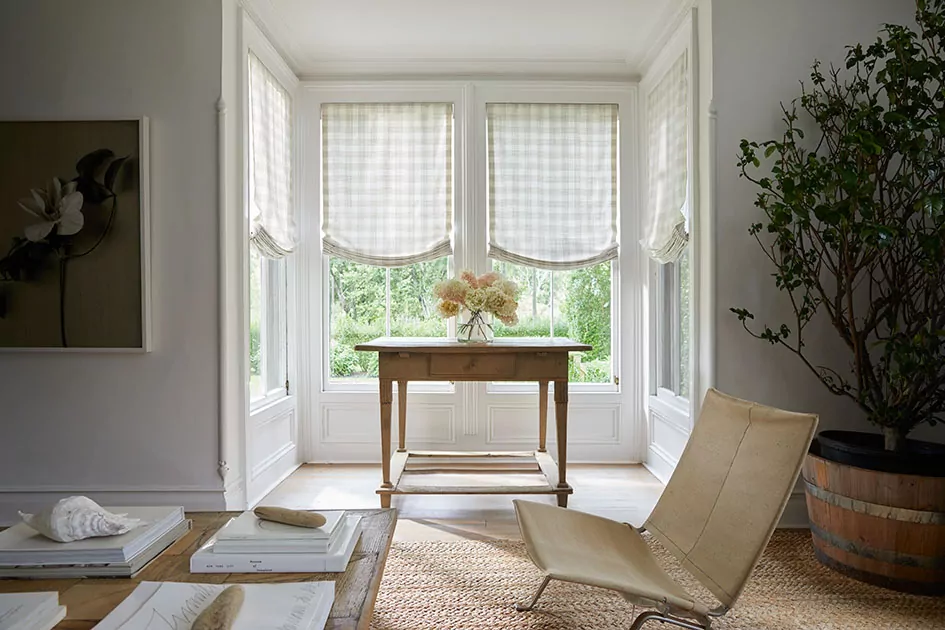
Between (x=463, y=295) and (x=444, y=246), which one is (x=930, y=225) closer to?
(x=463, y=295)

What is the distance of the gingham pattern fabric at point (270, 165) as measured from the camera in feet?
11.9

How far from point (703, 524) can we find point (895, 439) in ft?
3.57

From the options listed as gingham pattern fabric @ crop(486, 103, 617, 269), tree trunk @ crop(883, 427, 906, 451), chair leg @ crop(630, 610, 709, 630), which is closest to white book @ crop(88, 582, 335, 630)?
chair leg @ crop(630, 610, 709, 630)

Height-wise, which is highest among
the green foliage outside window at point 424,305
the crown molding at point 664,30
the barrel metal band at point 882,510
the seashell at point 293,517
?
the crown molding at point 664,30

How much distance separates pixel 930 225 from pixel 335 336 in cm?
352

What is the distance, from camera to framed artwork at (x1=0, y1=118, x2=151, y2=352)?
3.11 meters

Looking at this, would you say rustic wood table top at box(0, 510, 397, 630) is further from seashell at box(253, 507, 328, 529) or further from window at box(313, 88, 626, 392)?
window at box(313, 88, 626, 392)

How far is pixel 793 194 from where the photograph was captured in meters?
2.66

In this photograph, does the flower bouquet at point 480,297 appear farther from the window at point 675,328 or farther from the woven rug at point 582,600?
the woven rug at point 582,600

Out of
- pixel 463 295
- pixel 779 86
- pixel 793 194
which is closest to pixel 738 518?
pixel 793 194

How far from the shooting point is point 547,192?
4480mm

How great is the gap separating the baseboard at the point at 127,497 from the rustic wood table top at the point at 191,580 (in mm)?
1521

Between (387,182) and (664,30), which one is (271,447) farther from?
(664,30)

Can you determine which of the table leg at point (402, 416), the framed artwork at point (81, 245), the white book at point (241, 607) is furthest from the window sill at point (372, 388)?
the white book at point (241, 607)
